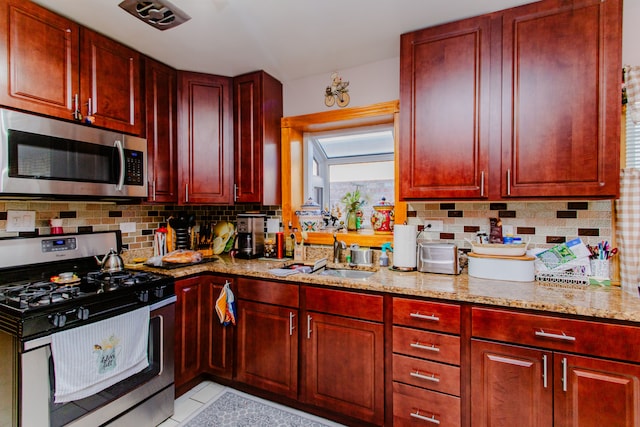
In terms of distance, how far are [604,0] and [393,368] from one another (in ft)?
7.08

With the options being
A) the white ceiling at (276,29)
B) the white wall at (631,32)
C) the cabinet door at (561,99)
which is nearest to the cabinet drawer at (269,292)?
the cabinet door at (561,99)

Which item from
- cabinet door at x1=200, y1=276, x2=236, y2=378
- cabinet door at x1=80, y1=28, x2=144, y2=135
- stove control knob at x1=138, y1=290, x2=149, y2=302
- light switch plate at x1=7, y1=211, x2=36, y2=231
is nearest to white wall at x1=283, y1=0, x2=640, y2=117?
cabinet door at x1=80, y1=28, x2=144, y2=135

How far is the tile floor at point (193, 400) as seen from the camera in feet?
6.37

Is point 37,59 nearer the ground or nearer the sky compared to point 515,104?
nearer the sky

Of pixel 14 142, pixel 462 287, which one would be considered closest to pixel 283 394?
pixel 462 287

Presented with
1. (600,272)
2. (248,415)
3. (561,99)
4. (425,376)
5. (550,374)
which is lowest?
(248,415)

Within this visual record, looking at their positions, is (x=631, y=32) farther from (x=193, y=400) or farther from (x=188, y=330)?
(x=193, y=400)

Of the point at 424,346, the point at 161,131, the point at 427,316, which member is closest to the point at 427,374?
the point at 424,346

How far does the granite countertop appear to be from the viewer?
1354 mm

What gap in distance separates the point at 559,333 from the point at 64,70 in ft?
9.47

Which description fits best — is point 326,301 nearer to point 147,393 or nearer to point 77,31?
point 147,393

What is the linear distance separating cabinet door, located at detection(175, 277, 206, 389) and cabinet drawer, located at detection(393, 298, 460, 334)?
1388mm

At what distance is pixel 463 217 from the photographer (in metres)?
2.12

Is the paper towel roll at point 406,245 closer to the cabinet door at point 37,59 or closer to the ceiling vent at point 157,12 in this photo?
the ceiling vent at point 157,12
